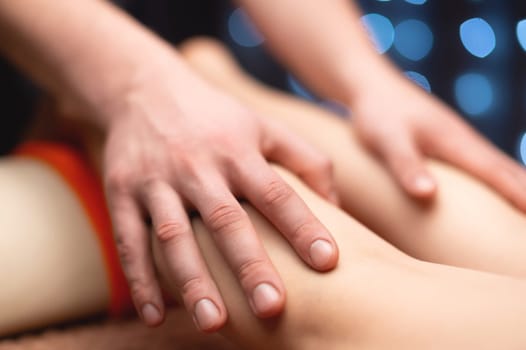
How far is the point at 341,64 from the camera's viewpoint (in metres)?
0.82

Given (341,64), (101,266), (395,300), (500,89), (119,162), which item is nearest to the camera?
(395,300)

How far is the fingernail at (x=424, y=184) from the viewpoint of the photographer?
2.13ft

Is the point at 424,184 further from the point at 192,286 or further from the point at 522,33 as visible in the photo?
the point at 522,33

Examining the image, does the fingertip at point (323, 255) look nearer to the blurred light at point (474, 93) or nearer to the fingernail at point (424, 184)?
the fingernail at point (424, 184)

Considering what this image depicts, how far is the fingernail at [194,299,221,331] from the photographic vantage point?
0.49 meters

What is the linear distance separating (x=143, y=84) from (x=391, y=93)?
0.29m

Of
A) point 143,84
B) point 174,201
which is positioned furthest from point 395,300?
point 143,84

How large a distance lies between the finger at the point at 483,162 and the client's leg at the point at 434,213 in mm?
16

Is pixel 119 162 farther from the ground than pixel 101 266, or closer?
farther from the ground

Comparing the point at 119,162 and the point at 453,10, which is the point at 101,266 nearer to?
the point at 119,162

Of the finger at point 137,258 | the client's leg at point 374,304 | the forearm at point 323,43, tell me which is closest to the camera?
the client's leg at point 374,304

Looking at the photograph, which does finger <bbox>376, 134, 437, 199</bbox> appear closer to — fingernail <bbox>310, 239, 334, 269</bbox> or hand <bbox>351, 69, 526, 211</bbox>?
hand <bbox>351, 69, 526, 211</bbox>

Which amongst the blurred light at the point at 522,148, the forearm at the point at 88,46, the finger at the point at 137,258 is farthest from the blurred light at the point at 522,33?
the finger at the point at 137,258

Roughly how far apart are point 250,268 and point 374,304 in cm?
9
